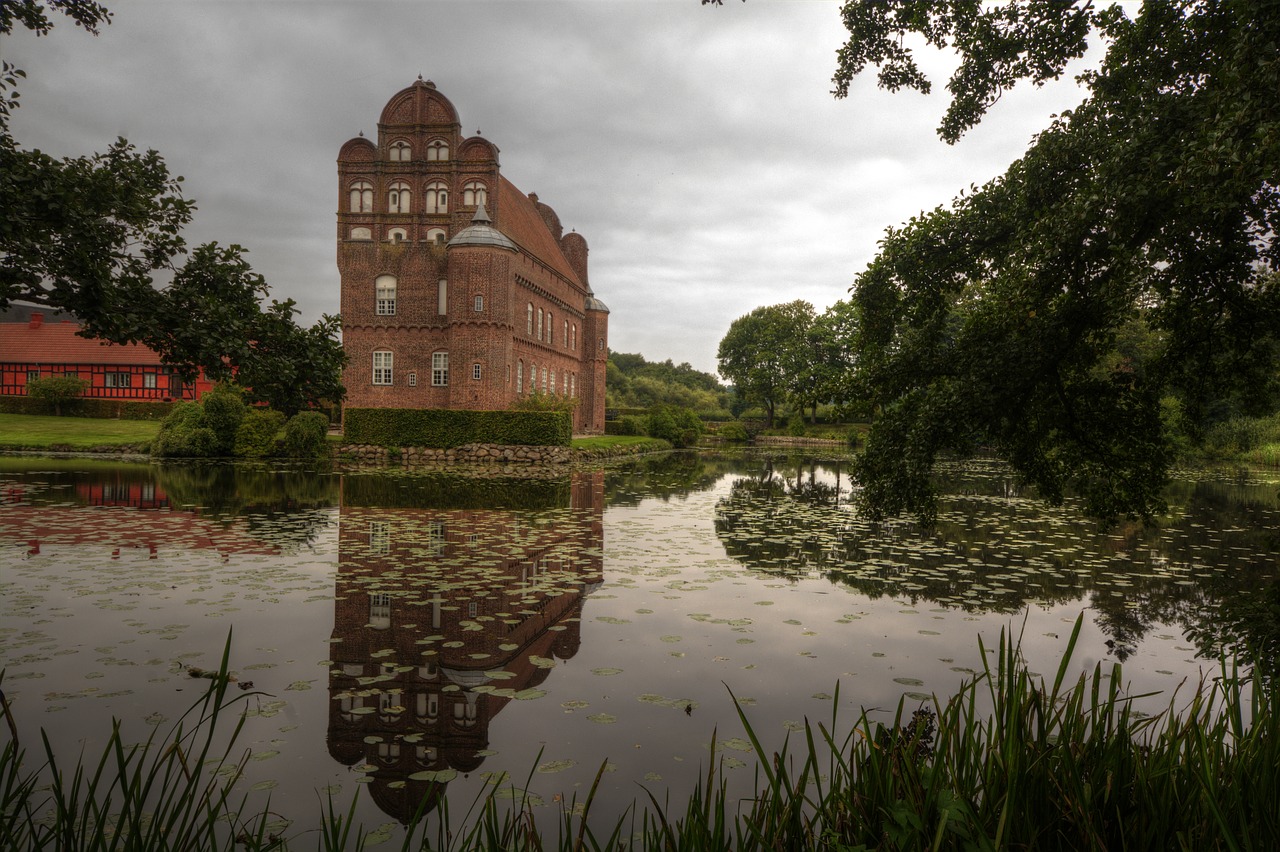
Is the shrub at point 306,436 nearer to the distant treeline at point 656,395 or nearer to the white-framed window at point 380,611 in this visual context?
the white-framed window at point 380,611

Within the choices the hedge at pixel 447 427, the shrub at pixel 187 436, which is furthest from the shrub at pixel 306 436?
the shrub at pixel 187 436

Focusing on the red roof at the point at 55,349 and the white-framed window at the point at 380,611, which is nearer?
the white-framed window at the point at 380,611

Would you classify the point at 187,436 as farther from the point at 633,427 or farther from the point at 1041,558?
the point at 633,427

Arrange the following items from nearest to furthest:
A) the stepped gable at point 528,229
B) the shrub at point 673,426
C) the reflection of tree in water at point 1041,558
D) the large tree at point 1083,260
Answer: the large tree at point 1083,260
the reflection of tree in water at point 1041,558
the stepped gable at point 528,229
the shrub at point 673,426

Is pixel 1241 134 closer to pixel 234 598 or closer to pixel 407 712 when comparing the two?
pixel 407 712

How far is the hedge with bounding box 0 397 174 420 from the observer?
138 feet

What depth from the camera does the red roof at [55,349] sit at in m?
48.1

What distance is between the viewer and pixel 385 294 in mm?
37875

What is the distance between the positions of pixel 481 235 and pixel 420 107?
773 centimetres

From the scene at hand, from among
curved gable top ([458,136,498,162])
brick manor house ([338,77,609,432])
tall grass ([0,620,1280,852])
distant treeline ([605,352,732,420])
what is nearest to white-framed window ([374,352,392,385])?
brick manor house ([338,77,609,432])

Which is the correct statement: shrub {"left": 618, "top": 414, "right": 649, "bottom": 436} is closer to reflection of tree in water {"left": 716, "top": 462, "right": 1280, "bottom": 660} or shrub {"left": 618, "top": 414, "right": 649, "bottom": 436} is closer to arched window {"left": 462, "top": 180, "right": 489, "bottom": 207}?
arched window {"left": 462, "top": 180, "right": 489, "bottom": 207}

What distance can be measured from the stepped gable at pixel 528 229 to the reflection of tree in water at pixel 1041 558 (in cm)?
2604

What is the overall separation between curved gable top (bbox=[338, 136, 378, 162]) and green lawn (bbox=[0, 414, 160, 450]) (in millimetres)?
16118

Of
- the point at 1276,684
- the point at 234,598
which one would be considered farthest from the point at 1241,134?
the point at 234,598
